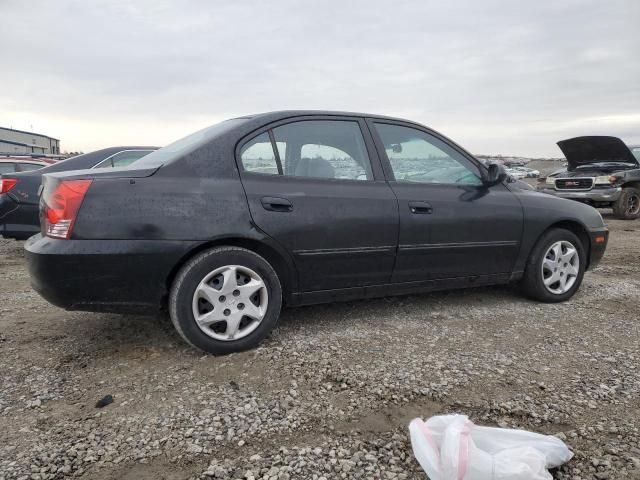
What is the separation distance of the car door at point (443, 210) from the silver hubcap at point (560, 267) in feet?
1.26

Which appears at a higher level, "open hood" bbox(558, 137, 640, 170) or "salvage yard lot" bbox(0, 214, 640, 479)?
"open hood" bbox(558, 137, 640, 170)

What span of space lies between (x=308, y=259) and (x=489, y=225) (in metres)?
1.52

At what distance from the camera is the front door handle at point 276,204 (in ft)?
9.31

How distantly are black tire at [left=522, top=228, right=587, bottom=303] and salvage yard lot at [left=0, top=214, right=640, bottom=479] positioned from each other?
21 centimetres

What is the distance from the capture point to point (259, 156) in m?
2.94

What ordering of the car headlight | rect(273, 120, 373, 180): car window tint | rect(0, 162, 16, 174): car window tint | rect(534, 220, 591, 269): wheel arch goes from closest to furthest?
rect(273, 120, 373, 180): car window tint < rect(534, 220, 591, 269): wheel arch < rect(0, 162, 16, 174): car window tint < the car headlight

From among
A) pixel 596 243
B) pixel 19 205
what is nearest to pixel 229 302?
pixel 596 243

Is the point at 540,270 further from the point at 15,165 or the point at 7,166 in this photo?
the point at 7,166

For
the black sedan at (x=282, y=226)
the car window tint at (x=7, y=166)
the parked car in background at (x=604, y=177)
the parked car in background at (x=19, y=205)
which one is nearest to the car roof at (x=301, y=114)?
the black sedan at (x=282, y=226)

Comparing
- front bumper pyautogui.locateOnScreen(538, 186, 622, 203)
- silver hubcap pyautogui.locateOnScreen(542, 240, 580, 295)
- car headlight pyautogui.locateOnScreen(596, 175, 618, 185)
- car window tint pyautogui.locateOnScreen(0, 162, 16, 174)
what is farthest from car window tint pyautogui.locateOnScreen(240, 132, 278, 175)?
car headlight pyautogui.locateOnScreen(596, 175, 618, 185)

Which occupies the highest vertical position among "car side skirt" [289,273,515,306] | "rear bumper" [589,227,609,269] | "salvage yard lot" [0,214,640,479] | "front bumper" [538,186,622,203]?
"front bumper" [538,186,622,203]

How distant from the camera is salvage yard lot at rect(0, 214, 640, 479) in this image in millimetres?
1823

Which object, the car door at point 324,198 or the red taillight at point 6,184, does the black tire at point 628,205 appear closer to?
the car door at point 324,198

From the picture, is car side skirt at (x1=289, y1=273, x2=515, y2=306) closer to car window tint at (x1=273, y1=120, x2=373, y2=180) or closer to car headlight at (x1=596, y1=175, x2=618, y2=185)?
car window tint at (x1=273, y1=120, x2=373, y2=180)
